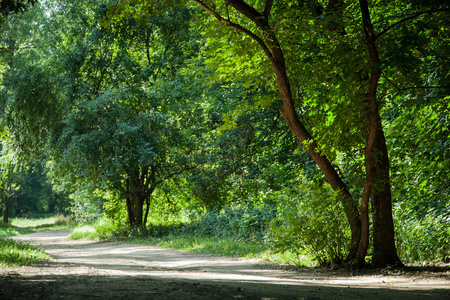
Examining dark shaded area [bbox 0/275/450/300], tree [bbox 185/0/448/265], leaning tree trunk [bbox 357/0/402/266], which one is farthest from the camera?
leaning tree trunk [bbox 357/0/402/266]

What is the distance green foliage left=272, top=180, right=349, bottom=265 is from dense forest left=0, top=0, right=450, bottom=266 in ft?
0.09

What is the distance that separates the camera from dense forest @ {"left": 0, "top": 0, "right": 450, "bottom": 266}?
623cm

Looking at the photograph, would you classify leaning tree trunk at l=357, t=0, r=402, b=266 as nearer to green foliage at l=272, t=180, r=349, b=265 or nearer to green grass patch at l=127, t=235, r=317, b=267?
green foliage at l=272, t=180, r=349, b=265

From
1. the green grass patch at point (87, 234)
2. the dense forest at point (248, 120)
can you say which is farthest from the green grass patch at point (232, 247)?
the green grass patch at point (87, 234)

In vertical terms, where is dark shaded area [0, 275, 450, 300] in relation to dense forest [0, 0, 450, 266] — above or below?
below

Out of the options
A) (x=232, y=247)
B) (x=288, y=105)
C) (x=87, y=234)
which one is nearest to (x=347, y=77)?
(x=288, y=105)

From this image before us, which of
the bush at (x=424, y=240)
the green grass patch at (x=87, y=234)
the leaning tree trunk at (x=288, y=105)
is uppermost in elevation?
the leaning tree trunk at (x=288, y=105)

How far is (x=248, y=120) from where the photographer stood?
12.7m

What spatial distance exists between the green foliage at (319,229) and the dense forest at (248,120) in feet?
0.09

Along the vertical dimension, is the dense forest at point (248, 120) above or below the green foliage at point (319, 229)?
above

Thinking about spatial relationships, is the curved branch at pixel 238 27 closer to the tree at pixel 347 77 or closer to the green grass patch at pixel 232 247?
the tree at pixel 347 77

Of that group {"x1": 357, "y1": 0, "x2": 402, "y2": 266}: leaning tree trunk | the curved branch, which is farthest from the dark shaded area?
the curved branch

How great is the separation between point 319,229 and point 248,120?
6.04 metres

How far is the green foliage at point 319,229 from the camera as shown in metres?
7.28
